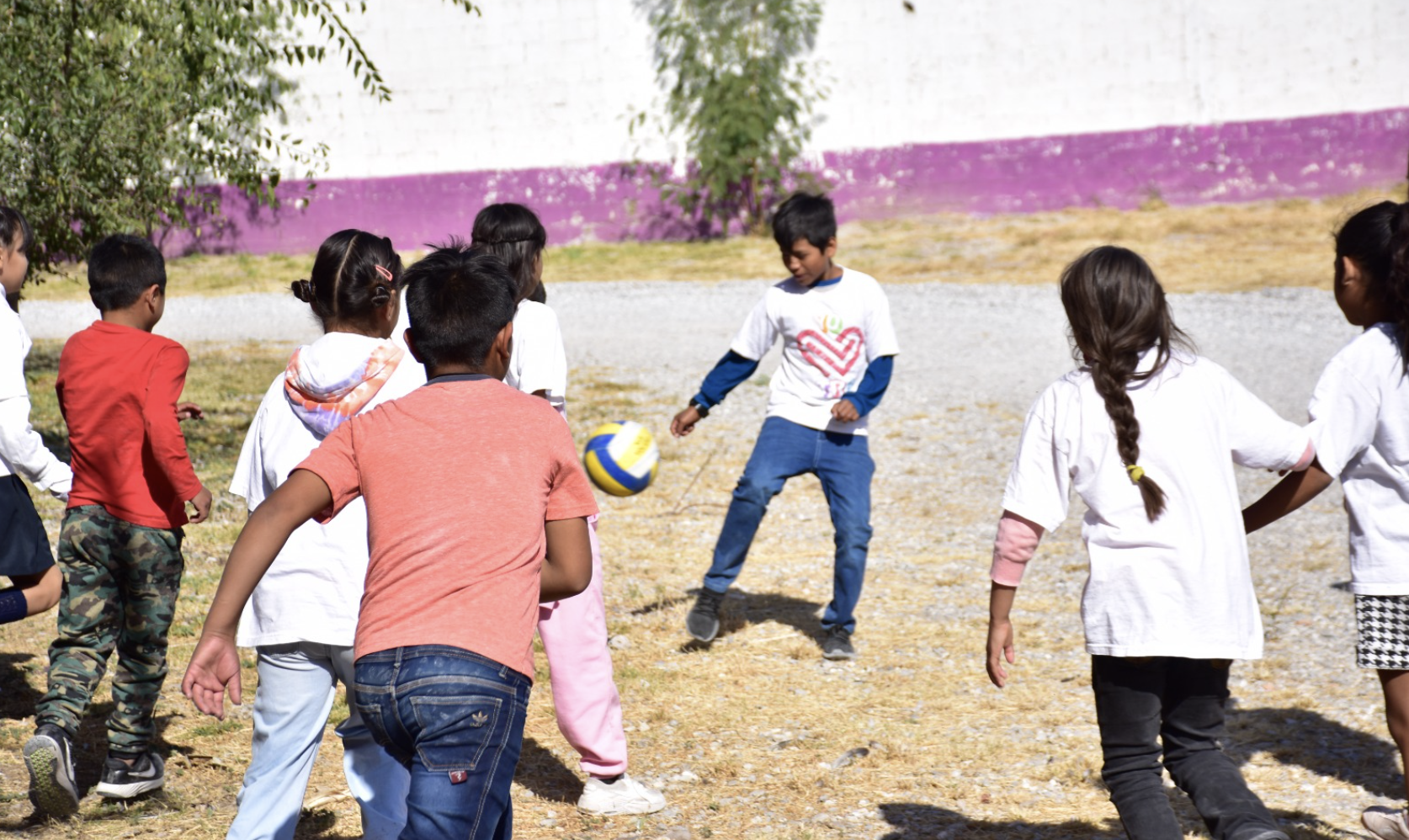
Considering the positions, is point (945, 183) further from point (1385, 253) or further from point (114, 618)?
point (114, 618)

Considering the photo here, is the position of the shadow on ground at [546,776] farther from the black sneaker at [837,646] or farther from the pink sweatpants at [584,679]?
the black sneaker at [837,646]

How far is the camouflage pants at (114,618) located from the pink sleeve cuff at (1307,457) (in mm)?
3102

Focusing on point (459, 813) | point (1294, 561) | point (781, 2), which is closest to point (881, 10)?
point (781, 2)

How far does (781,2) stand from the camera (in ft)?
61.7

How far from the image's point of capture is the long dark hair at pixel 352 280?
123 inches

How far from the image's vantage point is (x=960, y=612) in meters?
5.98

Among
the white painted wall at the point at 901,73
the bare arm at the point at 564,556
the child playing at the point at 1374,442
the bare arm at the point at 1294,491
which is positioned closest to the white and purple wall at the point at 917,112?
the white painted wall at the point at 901,73

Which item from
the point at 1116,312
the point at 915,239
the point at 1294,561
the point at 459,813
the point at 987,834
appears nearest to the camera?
the point at 459,813

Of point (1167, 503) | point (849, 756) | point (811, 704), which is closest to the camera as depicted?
point (1167, 503)

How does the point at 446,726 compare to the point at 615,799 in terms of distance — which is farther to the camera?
the point at 615,799

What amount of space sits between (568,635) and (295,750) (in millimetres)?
981

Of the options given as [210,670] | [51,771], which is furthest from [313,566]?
[51,771]

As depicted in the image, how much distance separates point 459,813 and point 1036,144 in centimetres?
1807

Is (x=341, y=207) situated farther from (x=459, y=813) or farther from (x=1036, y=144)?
(x=459, y=813)
